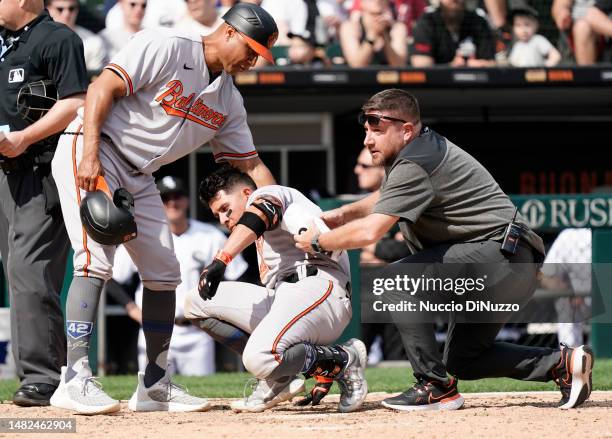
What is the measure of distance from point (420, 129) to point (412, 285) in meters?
0.69

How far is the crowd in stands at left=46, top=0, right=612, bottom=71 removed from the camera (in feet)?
31.9

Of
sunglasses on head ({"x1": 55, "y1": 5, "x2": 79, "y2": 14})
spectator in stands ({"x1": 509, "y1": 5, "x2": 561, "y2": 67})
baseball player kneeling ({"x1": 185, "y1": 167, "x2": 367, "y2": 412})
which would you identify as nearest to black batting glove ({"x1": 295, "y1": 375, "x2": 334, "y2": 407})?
baseball player kneeling ({"x1": 185, "y1": 167, "x2": 367, "y2": 412})

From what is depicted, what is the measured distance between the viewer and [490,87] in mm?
9984

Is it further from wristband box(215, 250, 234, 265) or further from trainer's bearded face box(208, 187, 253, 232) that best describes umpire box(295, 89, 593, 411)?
trainer's bearded face box(208, 187, 253, 232)

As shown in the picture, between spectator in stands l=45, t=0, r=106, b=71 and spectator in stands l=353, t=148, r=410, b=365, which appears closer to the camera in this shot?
spectator in stands l=353, t=148, r=410, b=365

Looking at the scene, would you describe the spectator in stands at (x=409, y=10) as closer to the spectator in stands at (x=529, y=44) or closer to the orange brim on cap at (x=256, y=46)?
the spectator in stands at (x=529, y=44)

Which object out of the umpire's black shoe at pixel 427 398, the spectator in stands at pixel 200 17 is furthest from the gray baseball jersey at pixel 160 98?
the spectator in stands at pixel 200 17

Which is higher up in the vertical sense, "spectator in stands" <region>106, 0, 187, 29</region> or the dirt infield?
"spectator in stands" <region>106, 0, 187, 29</region>

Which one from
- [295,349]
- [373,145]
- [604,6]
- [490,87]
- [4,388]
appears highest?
[604,6]

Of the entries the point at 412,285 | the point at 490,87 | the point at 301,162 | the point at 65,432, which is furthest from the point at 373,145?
the point at 301,162

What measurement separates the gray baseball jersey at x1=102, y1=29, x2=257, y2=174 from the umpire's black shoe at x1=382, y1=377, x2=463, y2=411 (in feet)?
4.66

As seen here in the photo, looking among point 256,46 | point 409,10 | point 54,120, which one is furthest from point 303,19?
point 256,46

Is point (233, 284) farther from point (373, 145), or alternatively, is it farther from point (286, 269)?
point (373, 145)

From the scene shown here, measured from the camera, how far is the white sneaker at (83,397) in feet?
14.6
